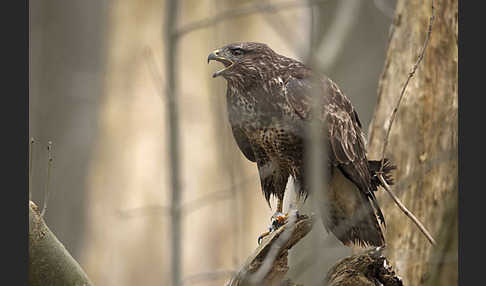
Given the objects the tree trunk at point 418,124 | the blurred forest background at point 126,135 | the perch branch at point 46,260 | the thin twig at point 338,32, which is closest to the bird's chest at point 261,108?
the thin twig at point 338,32

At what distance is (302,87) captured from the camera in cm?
263

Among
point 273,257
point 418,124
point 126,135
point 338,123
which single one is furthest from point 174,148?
point 126,135

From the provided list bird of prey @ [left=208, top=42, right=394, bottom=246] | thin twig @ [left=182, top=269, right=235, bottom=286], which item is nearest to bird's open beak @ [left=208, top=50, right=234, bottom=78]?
bird of prey @ [left=208, top=42, right=394, bottom=246]

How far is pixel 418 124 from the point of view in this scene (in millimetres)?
3152

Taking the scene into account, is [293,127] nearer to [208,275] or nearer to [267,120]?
[267,120]

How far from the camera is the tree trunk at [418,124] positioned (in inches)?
121

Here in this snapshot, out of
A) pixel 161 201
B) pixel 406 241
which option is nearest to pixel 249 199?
pixel 161 201

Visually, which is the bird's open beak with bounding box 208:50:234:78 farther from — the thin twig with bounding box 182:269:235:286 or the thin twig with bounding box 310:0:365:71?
the thin twig with bounding box 182:269:235:286

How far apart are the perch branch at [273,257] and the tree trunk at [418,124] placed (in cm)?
55

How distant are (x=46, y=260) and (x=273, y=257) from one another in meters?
0.73

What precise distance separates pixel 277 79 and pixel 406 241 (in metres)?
0.91

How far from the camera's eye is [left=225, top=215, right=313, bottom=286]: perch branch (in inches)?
101

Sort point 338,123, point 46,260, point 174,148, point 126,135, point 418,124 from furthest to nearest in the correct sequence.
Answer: point 126,135 → point 418,124 → point 338,123 → point 174,148 → point 46,260

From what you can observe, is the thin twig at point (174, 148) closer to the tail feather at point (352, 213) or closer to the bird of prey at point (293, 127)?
the bird of prey at point (293, 127)
